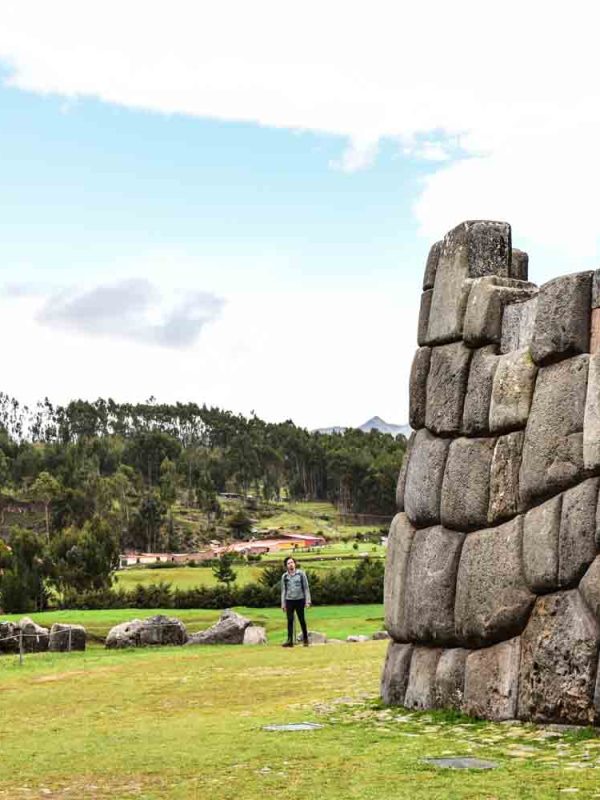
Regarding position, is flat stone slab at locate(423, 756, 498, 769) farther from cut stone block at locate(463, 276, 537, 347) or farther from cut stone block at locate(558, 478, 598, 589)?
cut stone block at locate(463, 276, 537, 347)

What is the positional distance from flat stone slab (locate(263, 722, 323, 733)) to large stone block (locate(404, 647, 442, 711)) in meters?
1.64

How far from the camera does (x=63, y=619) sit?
3303cm

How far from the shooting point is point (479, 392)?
1187 centimetres

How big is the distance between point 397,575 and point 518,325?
3.34 meters

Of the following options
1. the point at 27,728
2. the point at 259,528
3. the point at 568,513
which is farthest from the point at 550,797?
the point at 259,528

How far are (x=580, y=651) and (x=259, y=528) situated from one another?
373 ft

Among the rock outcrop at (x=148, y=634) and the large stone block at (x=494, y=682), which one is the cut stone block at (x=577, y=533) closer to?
the large stone block at (x=494, y=682)

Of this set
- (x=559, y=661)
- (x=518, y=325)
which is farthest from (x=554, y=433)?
(x=559, y=661)

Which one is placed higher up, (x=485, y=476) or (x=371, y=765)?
(x=485, y=476)

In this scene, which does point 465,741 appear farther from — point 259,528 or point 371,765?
point 259,528

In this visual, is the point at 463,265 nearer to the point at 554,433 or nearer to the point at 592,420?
the point at 554,433

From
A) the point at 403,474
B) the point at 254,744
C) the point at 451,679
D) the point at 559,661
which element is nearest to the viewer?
the point at 254,744

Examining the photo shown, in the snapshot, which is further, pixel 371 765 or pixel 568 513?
pixel 568 513

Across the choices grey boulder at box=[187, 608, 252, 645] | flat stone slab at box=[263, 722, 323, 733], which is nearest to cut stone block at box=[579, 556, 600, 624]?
flat stone slab at box=[263, 722, 323, 733]
